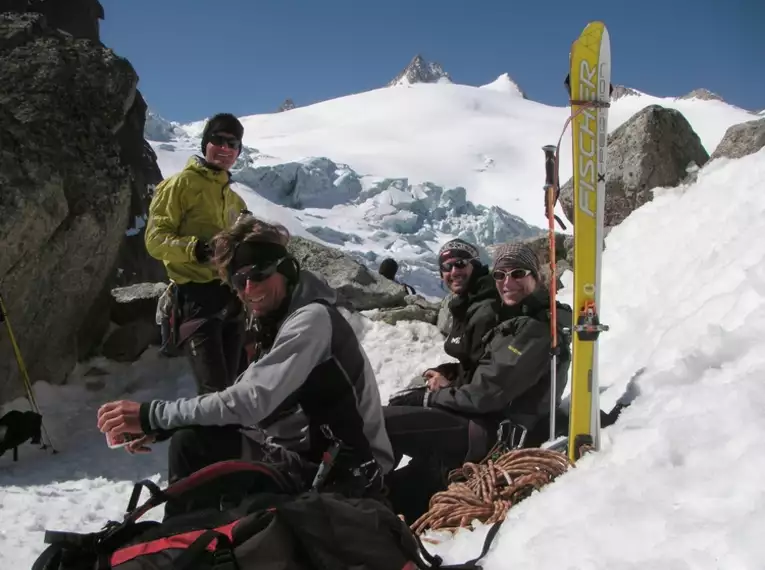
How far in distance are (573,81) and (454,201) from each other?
143 feet

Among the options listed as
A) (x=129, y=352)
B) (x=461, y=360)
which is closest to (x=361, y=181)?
(x=129, y=352)

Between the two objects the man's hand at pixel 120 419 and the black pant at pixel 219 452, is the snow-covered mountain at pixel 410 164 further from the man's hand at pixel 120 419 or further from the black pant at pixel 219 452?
the man's hand at pixel 120 419

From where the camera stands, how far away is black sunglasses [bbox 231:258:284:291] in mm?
2418

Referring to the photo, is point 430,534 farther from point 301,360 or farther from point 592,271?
point 592,271

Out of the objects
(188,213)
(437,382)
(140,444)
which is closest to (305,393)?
(140,444)

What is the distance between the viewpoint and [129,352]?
712 cm

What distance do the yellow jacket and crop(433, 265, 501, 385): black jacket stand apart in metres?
1.62

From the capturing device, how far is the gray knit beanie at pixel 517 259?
351 cm

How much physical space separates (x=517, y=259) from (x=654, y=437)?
149cm

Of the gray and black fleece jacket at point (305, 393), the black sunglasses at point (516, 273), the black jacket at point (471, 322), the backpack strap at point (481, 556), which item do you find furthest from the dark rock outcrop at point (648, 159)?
the backpack strap at point (481, 556)

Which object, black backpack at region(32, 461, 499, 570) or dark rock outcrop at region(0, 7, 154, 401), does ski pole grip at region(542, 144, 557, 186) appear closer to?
black backpack at region(32, 461, 499, 570)

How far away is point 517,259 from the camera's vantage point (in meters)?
3.52

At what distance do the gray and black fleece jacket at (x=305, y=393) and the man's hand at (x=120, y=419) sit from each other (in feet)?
0.09

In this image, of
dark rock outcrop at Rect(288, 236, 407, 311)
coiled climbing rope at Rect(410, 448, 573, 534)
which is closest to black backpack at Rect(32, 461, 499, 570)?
coiled climbing rope at Rect(410, 448, 573, 534)
